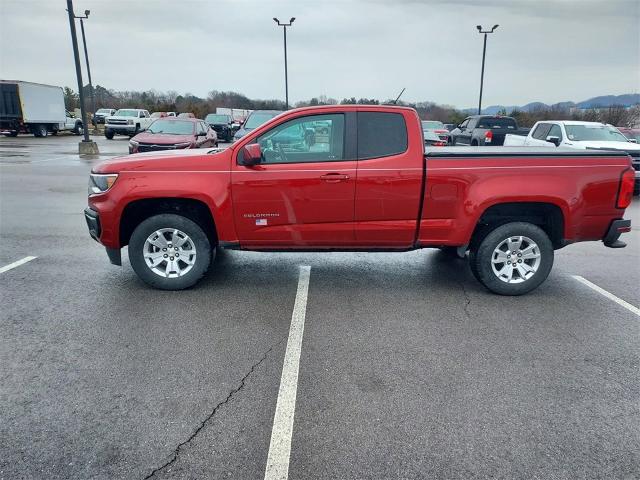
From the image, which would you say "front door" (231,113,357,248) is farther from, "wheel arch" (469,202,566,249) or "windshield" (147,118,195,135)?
"windshield" (147,118,195,135)

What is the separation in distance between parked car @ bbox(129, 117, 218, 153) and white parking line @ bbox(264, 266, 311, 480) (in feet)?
37.6

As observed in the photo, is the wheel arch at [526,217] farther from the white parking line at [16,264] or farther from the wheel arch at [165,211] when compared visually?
the white parking line at [16,264]

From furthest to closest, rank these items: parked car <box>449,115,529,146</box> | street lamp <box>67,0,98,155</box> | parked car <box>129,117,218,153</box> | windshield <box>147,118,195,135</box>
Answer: parked car <box>449,115,529,146</box>
street lamp <box>67,0,98,155</box>
windshield <box>147,118,195,135</box>
parked car <box>129,117,218,153</box>

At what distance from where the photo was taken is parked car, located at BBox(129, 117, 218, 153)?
14570mm

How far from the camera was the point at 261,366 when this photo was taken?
3.63 metres

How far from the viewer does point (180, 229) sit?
4.98 m

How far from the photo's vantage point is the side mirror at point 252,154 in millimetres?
4723

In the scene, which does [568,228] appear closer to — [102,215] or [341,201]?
[341,201]

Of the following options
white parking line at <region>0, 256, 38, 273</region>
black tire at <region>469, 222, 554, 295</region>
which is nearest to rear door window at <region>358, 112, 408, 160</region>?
black tire at <region>469, 222, 554, 295</region>

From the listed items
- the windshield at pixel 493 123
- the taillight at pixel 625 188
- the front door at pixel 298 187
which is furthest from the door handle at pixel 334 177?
the windshield at pixel 493 123

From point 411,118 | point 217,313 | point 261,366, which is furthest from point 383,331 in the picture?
point 411,118

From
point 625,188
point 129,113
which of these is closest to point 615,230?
point 625,188

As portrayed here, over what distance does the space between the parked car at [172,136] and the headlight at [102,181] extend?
990 centimetres

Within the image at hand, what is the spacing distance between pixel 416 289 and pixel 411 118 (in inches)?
72.3
